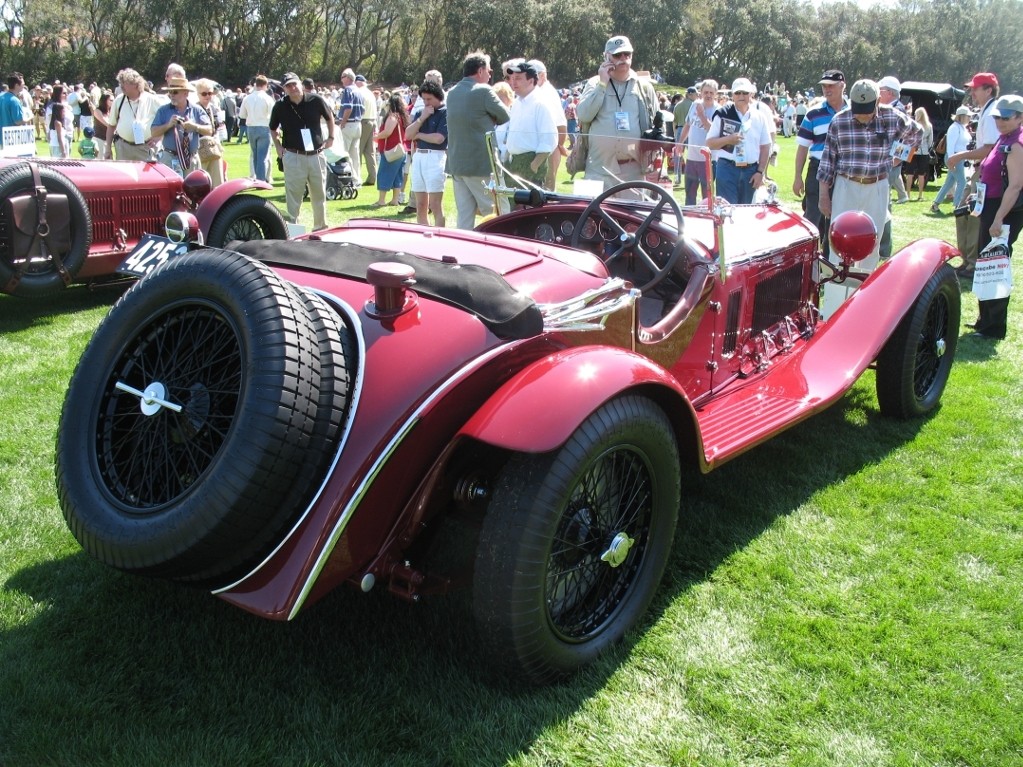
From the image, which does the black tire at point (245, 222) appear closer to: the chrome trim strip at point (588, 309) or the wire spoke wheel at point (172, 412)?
the wire spoke wheel at point (172, 412)

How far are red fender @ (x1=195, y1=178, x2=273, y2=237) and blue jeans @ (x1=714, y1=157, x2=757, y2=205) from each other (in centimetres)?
424

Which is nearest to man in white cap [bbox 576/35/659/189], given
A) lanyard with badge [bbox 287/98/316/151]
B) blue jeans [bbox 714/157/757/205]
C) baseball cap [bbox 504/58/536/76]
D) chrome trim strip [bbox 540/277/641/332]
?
baseball cap [bbox 504/58/536/76]

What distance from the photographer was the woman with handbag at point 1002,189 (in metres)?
6.42

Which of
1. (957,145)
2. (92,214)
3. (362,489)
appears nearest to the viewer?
(362,489)

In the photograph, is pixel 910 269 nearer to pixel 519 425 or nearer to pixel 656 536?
pixel 656 536

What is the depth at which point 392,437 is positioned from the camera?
7.75 ft

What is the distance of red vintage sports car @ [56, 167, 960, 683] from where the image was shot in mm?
2250

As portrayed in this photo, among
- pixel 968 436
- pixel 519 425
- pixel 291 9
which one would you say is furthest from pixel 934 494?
pixel 291 9

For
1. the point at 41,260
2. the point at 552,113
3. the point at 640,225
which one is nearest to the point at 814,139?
the point at 552,113

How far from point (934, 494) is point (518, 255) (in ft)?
7.49

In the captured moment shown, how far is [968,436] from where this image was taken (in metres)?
4.62

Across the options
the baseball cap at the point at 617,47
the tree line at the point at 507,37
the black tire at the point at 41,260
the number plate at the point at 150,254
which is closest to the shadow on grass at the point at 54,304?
the black tire at the point at 41,260

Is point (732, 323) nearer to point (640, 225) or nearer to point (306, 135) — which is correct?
point (640, 225)

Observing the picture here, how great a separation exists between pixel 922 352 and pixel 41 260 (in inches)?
233
